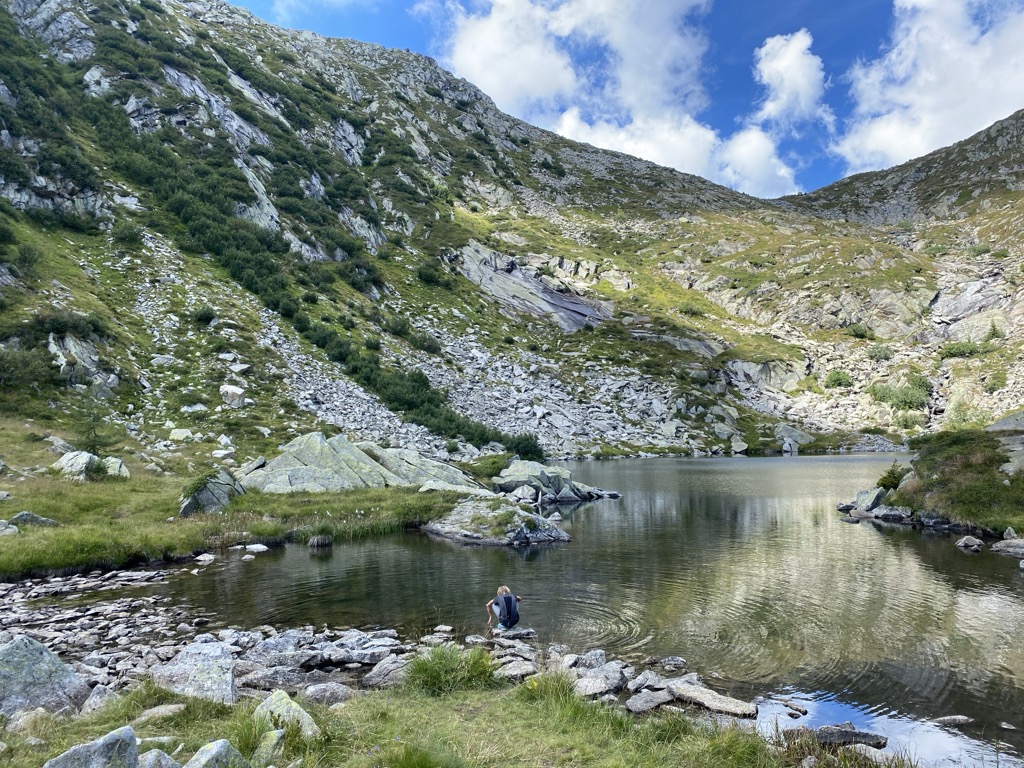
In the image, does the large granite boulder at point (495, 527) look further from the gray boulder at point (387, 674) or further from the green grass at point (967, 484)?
the green grass at point (967, 484)

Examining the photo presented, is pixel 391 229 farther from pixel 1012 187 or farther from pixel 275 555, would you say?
pixel 1012 187

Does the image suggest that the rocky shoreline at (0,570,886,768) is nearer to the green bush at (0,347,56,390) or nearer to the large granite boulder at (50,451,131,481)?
the large granite boulder at (50,451,131,481)

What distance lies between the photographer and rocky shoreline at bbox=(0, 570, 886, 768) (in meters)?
9.24

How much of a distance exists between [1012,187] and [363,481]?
857 feet

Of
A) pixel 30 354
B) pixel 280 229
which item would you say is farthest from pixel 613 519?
pixel 280 229

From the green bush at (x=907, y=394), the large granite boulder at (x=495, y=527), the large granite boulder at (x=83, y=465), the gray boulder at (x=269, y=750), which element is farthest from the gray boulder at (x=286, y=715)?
the green bush at (x=907, y=394)

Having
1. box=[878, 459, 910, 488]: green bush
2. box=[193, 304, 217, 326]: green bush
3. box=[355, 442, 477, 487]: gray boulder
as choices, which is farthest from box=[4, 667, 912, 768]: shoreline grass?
box=[193, 304, 217, 326]: green bush

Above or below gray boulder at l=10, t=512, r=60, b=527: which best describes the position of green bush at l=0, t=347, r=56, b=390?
above

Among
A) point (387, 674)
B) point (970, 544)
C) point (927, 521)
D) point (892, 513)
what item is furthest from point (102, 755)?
point (892, 513)

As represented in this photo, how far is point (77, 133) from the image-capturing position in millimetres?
81375

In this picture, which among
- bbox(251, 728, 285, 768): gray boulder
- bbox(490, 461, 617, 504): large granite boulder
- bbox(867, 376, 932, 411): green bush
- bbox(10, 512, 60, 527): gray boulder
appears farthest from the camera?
bbox(867, 376, 932, 411): green bush

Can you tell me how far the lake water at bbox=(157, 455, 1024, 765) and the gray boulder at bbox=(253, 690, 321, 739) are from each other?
31.9 ft

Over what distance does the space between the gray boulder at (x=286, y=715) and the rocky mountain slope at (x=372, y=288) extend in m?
39.3

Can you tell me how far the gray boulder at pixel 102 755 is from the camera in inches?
248
